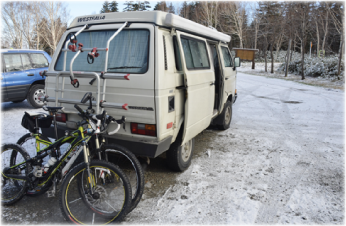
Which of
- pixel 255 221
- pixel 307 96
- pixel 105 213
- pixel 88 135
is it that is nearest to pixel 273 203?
pixel 255 221

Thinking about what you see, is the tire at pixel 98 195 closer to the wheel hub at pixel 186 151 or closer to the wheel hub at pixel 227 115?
the wheel hub at pixel 186 151

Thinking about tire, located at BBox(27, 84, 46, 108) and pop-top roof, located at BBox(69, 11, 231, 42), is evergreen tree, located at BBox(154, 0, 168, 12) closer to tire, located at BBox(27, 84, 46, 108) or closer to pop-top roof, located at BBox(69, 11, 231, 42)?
tire, located at BBox(27, 84, 46, 108)

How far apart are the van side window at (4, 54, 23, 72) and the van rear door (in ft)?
20.3

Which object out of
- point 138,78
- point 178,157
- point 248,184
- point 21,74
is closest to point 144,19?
point 138,78

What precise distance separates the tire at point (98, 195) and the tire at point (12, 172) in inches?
29.5

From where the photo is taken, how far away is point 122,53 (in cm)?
351

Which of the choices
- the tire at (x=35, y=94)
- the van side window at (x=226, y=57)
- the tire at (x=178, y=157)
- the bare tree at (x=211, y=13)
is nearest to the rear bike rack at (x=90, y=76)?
the tire at (x=178, y=157)

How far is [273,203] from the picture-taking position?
132 inches

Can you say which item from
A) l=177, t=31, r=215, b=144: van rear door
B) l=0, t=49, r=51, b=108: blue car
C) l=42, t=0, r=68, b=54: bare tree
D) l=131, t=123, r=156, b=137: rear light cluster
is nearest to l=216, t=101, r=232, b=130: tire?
l=177, t=31, r=215, b=144: van rear door

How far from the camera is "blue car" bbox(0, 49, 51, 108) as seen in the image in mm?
7812

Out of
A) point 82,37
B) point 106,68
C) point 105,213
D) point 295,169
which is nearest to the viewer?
point 105,213

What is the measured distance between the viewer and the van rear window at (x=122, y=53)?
3.39 metres

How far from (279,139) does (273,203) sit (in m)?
2.87

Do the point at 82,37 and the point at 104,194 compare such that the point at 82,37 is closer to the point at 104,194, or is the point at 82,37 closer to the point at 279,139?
the point at 104,194
